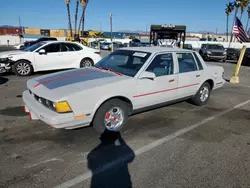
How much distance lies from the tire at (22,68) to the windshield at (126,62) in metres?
5.30

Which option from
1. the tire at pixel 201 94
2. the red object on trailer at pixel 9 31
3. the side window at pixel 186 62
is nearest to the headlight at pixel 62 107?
the side window at pixel 186 62

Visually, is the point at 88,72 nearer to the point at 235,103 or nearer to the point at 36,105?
the point at 36,105

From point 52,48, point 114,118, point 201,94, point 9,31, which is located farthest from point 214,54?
point 9,31

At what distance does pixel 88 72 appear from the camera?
173 inches

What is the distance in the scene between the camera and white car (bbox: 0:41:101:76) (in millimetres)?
8750

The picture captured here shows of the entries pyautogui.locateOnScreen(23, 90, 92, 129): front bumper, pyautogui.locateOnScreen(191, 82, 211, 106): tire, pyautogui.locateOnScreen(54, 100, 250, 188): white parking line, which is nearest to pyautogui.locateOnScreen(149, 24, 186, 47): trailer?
pyautogui.locateOnScreen(191, 82, 211, 106): tire

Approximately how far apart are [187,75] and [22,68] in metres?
6.87

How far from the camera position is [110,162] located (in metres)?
3.09

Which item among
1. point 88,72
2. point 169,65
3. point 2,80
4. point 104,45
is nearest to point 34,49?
point 2,80

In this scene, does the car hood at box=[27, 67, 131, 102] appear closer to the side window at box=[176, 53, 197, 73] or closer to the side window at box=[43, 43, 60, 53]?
the side window at box=[176, 53, 197, 73]

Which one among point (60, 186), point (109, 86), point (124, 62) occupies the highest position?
point (124, 62)

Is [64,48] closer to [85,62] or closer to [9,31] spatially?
[85,62]

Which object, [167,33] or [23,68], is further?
[167,33]

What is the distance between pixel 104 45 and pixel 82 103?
32.6 m
